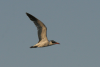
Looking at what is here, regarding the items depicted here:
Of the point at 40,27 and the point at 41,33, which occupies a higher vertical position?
the point at 40,27

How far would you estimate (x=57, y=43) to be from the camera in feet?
140

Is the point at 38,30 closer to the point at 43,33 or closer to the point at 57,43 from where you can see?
the point at 43,33

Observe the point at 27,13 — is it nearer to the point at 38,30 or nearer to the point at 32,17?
the point at 32,17

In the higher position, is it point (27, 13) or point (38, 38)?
point (27, 13)

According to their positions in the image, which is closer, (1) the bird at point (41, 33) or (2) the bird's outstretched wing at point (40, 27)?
(2) the bird's outstretched wing at point (40, 27)

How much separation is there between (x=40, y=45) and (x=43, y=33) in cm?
238

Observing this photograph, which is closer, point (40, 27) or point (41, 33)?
point (40, 27)

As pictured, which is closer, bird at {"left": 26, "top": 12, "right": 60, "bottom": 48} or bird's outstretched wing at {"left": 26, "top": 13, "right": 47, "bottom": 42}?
bird's outstretched wing at {"left": 26, "top": 13, "right": 47, "bottom": 42}

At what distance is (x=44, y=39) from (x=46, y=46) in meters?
1.55

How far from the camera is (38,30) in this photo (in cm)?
3928

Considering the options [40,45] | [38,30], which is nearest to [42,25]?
[38,30]

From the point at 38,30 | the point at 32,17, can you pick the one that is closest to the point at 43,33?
the point at 38,30

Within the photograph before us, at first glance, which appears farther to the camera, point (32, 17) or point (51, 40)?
point (51, 40)

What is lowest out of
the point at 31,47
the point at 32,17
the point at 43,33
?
the point at 31,47
